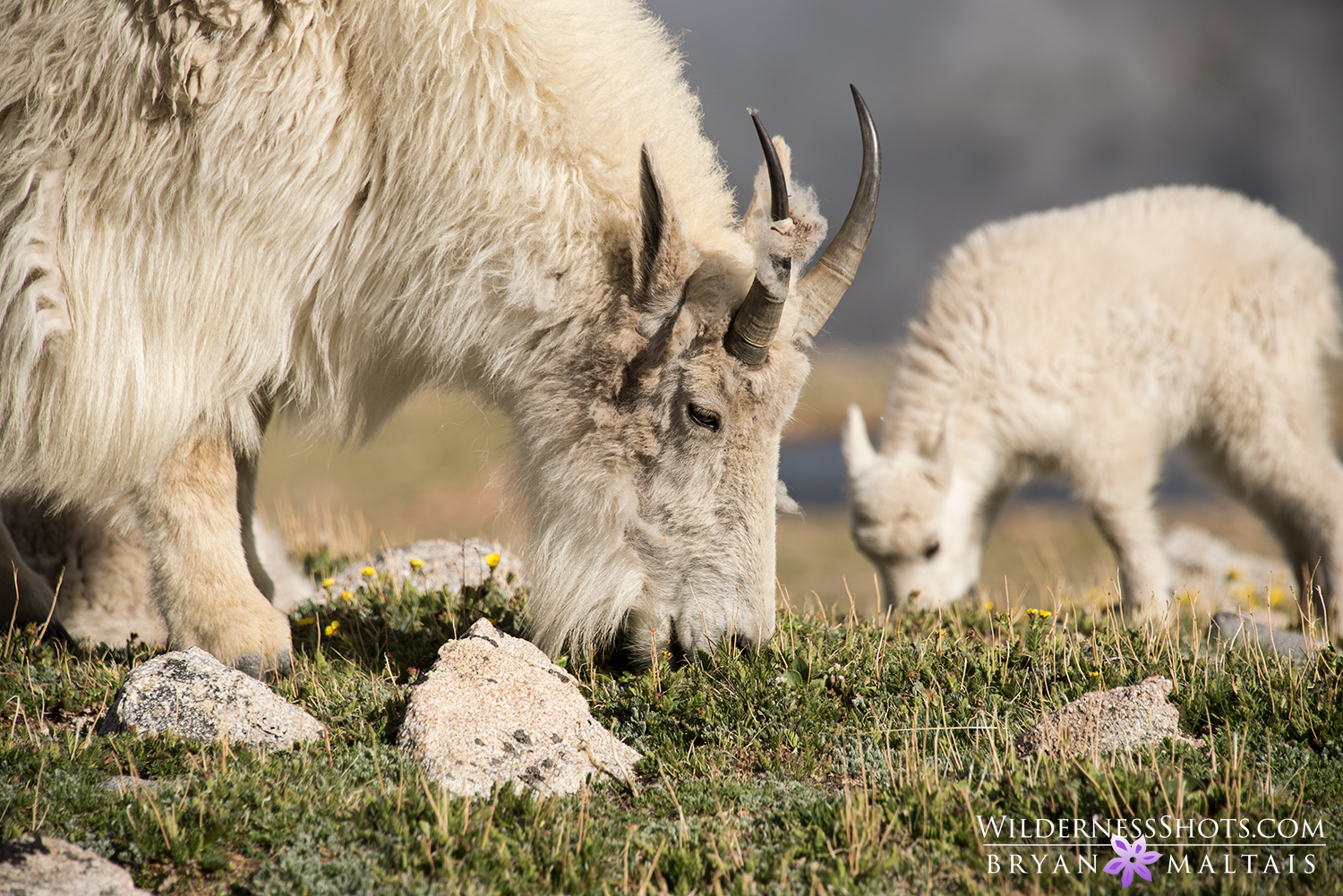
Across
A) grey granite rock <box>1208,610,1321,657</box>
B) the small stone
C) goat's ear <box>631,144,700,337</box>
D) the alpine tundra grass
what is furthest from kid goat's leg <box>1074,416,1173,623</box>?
the small stone

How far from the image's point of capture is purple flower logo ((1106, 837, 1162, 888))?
2688 mm

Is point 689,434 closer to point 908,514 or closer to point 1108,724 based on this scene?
point 1108,724

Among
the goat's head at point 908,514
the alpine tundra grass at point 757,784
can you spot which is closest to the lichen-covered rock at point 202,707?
the alpine tundra grass at point 757,784

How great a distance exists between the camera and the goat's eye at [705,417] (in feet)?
12.6

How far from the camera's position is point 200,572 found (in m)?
3.86

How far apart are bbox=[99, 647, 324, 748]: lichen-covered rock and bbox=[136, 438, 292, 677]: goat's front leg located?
21 cm

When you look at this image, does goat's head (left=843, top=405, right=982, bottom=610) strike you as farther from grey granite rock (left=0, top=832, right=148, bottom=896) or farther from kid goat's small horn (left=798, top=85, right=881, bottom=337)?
grey granite rock (left=0, top=832, right=148, bottom=896)

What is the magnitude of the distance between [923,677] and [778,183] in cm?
215

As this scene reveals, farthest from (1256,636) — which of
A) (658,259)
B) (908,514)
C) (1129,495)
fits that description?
(908,514)

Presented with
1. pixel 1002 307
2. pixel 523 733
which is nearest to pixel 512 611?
pixel 523 733

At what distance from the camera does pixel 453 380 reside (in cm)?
429

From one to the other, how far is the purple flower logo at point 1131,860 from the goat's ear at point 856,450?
19.5 ft

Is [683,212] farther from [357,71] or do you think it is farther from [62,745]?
[62,745]

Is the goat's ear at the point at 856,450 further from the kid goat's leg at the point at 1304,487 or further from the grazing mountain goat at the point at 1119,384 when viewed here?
the kid goat's leg at the point at 1304,487
